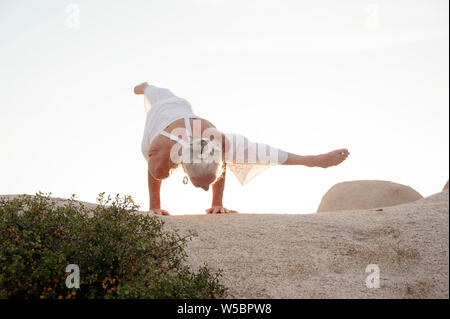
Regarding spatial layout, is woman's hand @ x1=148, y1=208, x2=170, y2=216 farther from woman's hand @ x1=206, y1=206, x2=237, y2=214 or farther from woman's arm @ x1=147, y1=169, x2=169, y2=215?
woman's hand @ x1=206, y1=206, x2=237, y2=214

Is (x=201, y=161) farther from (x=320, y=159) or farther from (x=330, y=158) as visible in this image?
(x=330, y=158)

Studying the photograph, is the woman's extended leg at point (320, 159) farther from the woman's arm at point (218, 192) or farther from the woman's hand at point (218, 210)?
the woman's hand at point (218, 210)

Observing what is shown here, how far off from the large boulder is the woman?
3.67m

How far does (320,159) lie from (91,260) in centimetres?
398

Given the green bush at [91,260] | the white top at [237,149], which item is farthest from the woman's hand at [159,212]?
the green bush at [91,260]

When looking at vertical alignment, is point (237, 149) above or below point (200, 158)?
above

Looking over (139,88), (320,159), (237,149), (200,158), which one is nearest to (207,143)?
(200,158)

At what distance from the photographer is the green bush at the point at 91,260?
3379 millimetres

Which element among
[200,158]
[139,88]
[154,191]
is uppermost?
[139,88]

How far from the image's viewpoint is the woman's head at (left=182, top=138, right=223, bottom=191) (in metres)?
5.12

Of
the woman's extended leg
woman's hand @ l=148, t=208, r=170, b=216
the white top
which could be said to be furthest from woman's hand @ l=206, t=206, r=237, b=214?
the woman's extended leg

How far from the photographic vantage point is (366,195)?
10.0 meters

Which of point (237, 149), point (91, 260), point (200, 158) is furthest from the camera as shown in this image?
point (237, 149)

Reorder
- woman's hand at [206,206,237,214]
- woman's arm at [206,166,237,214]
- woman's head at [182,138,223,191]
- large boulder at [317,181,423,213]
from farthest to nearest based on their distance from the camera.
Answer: large boulder at [317,181,423,213]
woman's arm at [206,166,237,214]
woman's hand at [206,206,237,214]
woman's head at [182,138,223,191]
